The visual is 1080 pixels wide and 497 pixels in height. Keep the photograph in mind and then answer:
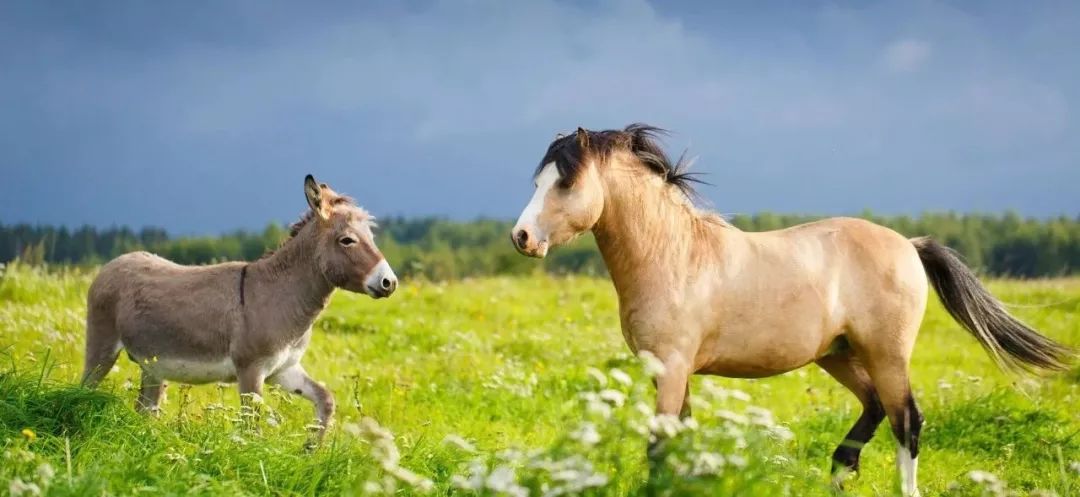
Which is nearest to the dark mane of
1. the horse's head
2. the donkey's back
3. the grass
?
the horse's head

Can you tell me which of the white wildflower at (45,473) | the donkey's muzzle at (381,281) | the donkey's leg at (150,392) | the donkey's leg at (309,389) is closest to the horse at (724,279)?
the donkey's muzzle at (381,281)

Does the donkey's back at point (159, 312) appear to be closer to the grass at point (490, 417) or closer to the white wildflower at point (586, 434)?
the grass at point (490, 417)

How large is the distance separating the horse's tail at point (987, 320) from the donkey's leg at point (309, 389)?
4.27 meters

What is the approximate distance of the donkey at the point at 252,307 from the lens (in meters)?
7.42

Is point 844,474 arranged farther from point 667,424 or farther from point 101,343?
point 101,343

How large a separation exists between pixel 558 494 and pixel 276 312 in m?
3.57

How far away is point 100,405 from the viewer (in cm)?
659

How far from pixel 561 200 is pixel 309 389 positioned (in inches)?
101

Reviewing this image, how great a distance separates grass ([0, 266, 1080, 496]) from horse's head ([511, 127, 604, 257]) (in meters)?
0.96

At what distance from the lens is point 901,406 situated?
705 centimetres

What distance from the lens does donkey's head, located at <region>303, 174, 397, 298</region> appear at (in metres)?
7.30

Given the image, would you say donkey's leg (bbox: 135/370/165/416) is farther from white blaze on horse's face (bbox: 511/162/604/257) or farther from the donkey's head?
white blaze on horse's face (bbox: 511/162/604/257)

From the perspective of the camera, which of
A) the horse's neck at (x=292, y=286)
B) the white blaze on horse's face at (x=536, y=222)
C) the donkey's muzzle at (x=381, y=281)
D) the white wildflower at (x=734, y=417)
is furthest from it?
the horse's neck at (x=292, y=286)

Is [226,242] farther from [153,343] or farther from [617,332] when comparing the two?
[153,343]
